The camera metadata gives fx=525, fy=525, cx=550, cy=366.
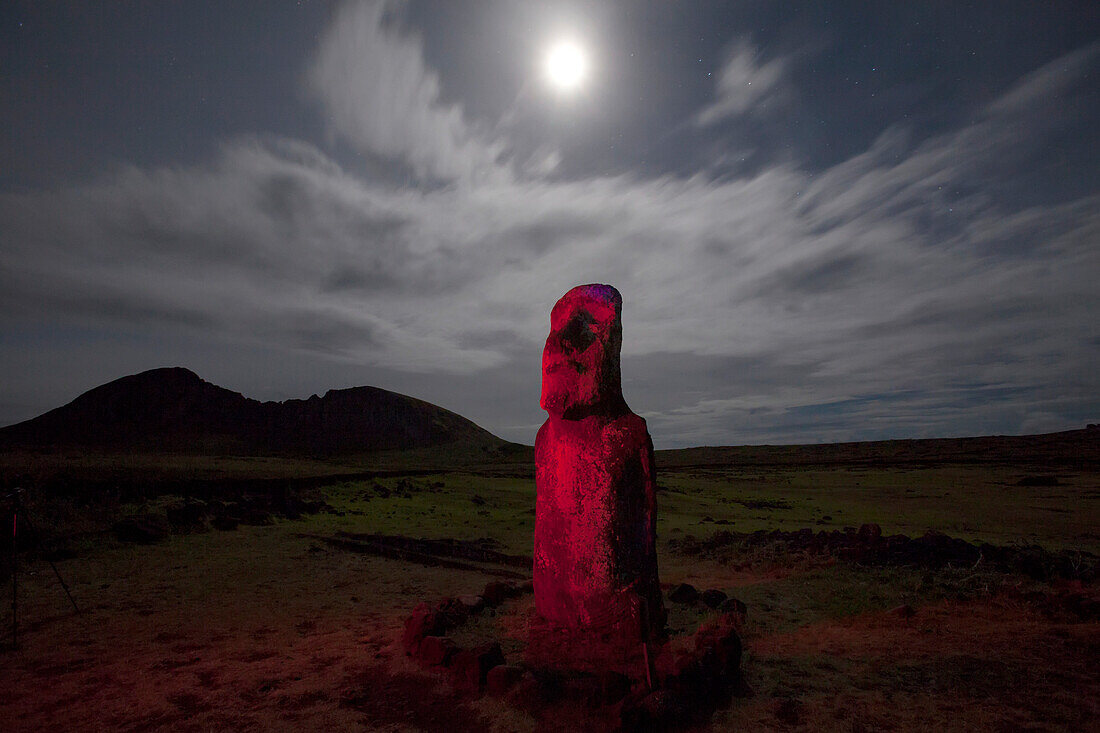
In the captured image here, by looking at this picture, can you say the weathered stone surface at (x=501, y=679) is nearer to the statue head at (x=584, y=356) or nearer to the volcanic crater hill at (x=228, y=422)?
the statue head at (x=584, y=356)

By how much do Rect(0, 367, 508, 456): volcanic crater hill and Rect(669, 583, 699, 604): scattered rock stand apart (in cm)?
8804

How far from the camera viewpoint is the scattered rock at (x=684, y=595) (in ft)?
26.4

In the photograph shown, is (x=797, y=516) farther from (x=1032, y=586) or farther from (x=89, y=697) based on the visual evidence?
(x=89, y=697)

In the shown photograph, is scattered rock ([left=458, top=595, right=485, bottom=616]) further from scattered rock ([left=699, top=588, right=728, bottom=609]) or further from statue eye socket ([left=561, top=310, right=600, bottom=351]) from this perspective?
statue eye socket ([left=561, top=310, right=600, bottom=351])

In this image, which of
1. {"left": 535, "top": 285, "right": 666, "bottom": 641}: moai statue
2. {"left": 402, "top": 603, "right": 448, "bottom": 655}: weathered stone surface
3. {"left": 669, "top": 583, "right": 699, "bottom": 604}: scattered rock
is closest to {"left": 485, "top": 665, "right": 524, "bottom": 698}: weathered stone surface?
{"left": 535, "top": 285, "right": 666, "bottom": 641}: moai statue

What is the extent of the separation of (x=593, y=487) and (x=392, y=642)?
321cm

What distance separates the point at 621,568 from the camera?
5.57m

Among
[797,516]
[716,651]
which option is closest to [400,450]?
[797,516]

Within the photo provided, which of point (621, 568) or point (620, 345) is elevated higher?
point (620, 345)

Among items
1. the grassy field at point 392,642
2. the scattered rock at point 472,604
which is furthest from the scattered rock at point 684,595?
the scattered rock at point 472,604

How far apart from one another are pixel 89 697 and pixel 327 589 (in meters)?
4.24

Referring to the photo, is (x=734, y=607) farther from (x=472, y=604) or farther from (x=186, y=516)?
(x=186, y=516)

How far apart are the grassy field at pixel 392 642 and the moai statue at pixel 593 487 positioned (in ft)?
4.06

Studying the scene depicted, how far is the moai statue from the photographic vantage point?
220 inches
